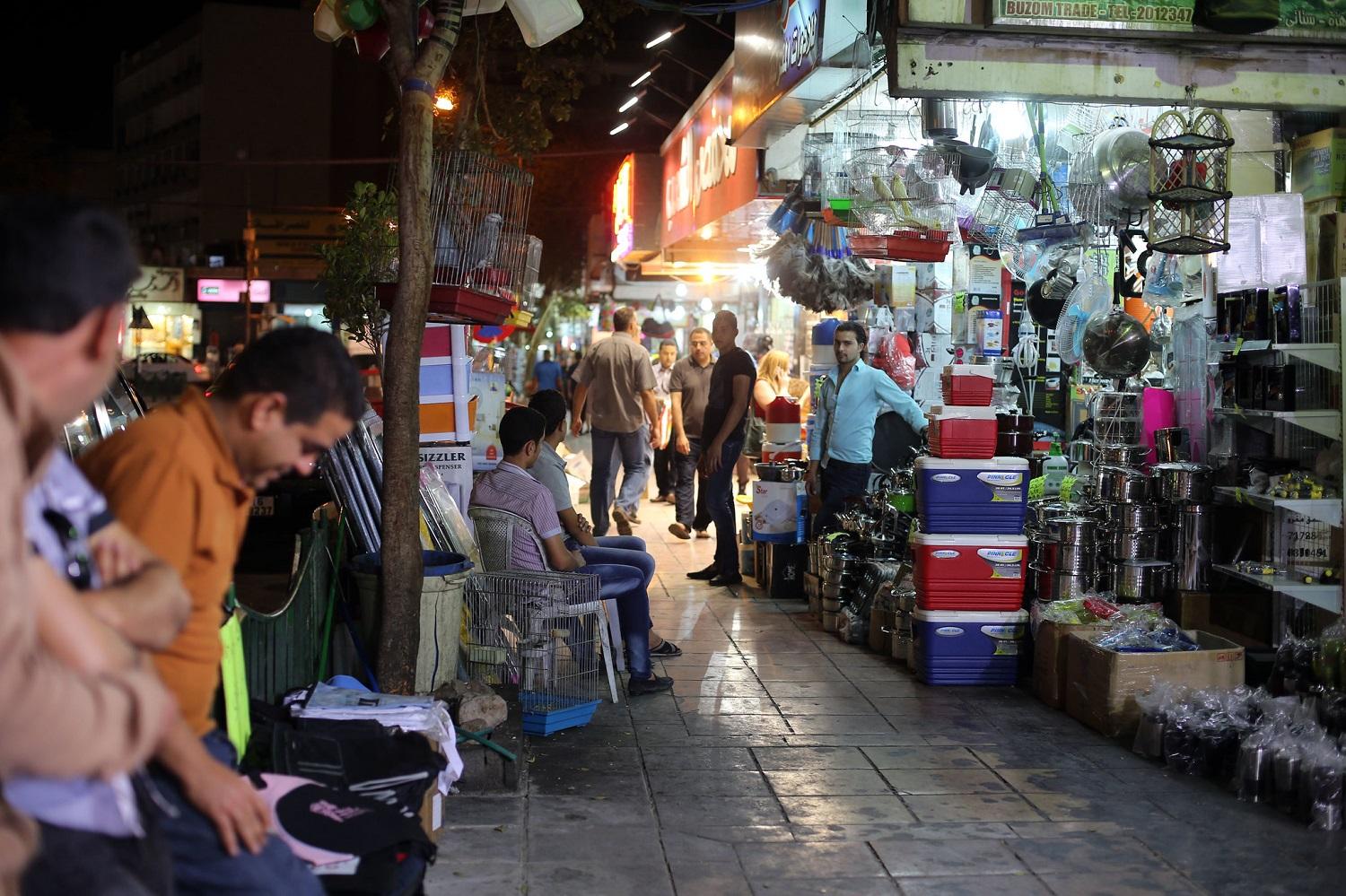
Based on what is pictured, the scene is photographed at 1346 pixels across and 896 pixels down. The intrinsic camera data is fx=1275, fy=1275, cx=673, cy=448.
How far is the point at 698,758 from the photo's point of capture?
575cm

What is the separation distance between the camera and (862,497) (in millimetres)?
9117

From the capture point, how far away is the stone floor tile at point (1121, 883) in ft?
14.1

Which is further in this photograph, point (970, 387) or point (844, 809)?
point (970, 387)

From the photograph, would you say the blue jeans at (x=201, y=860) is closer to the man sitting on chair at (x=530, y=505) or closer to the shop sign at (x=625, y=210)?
the man sitting on chair at (x=530, y=505)

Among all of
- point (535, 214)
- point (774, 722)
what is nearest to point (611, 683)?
point (774, 722)

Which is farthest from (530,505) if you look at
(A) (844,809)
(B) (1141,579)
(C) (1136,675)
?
(B) (1141,579)

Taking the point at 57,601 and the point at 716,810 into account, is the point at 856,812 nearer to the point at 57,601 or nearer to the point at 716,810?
the point at 716,810

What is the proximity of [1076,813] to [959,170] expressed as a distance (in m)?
4.25

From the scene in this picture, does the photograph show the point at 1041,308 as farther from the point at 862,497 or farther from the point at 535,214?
the point at 535,214

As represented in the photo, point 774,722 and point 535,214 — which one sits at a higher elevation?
point 535,214

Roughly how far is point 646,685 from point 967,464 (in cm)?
218

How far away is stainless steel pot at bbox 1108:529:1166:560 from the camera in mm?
7617

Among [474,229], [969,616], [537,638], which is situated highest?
[474,229]

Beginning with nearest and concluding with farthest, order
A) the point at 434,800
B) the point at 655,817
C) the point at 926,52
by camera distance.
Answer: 1. the point at 434,800
2. the point at 655,817
3. the point at 926,52
